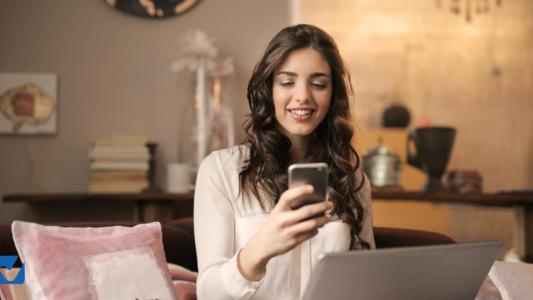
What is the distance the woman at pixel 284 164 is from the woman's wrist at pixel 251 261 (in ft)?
0.59

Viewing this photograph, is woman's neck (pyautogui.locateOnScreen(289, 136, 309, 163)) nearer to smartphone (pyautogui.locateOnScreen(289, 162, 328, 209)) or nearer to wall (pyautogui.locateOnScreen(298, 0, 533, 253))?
smartphone (pyautogui.locateOnScreen(289, 162, 328, 209))

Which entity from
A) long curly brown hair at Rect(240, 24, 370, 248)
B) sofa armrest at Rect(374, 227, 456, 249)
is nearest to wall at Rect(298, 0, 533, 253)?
sofa armrest at Rect(374, 227, 456, 249)

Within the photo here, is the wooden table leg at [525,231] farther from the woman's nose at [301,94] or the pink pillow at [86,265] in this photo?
the pink pillow at [86,265]

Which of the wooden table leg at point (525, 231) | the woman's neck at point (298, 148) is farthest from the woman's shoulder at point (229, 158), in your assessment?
the wooden table leg at point (525, 231)

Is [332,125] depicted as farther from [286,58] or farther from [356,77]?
[356,77]

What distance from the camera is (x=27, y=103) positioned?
3127 mm

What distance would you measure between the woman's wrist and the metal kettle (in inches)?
73.2

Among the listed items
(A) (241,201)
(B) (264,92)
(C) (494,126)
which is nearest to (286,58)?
(B) (264,92)

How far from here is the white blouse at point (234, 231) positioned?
157cm

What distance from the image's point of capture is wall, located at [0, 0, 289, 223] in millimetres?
3160

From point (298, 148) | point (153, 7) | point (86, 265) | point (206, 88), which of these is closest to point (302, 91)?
point (298, 148)

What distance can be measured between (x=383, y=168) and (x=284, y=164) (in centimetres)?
141

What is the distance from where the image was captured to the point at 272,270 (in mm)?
1663

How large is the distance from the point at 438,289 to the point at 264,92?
2.19 feet
